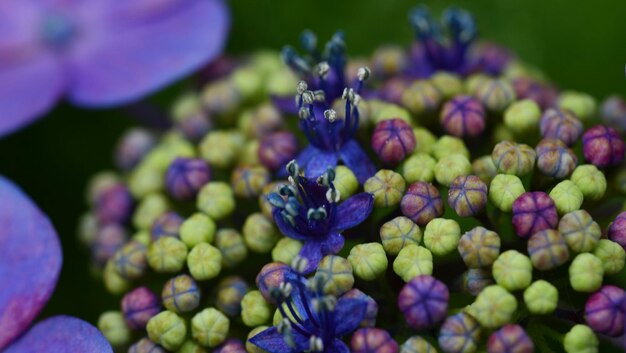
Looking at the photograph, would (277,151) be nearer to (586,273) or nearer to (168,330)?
(168,330)

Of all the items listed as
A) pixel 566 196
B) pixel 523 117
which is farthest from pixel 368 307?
pixel 523 117

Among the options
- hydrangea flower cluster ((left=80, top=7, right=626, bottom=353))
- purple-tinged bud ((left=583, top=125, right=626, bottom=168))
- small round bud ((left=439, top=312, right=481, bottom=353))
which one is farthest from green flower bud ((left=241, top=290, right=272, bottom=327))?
purple-tinged bud ((left=583, top=125, right=626, bottom=168))

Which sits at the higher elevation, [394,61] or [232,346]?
[394,61]

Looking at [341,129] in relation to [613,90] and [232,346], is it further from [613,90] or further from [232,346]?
[613,90]

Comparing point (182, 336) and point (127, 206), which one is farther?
point (127, 206)

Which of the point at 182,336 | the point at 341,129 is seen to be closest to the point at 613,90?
Result: the point at 341,129

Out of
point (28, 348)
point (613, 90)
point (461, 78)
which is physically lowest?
point (28, 348)
